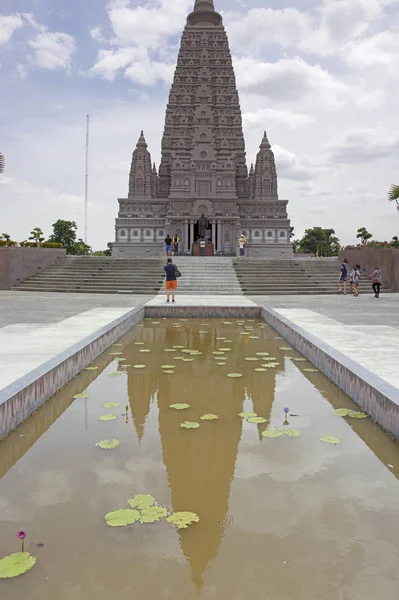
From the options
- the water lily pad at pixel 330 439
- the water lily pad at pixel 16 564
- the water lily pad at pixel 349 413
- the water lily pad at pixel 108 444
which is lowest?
the water lily pad at pixel 16 564

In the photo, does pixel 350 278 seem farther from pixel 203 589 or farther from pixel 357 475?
pixel 203 589

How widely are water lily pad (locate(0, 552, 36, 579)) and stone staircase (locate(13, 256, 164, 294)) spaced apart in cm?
1923

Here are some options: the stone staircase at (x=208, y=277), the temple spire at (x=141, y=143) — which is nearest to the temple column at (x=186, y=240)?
the temple spire at (x=141, y=143)

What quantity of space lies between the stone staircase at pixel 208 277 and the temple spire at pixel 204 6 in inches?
1740

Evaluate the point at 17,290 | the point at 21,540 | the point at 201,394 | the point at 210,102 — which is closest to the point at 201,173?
the point at 210,102

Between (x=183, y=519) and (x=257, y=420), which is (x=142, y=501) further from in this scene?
(x=257, y=420)

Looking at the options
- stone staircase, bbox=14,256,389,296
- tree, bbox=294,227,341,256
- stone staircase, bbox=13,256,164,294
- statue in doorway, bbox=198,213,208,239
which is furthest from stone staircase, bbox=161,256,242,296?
tree, bbox=294,227,341,256

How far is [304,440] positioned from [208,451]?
37.4 inches

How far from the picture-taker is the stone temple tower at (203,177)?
166 ft

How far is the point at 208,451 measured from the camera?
440 cm

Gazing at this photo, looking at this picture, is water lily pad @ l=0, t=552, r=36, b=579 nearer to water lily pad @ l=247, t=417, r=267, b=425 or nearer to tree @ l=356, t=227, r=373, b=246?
water lily pad @ l=247, t=417, r=267, b=425

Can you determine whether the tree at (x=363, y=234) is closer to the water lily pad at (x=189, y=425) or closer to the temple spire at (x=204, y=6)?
the temple spire at (x=204, y=6)

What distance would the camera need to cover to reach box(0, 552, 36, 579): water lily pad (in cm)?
266

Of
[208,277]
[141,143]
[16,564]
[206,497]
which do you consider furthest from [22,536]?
[141,143]
